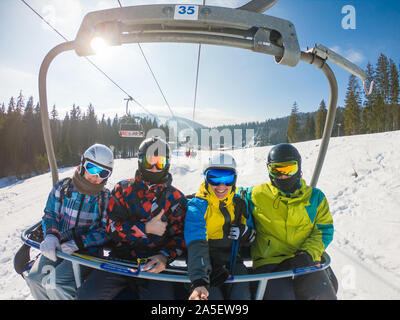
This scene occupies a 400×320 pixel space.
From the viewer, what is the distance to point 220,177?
8.02ft

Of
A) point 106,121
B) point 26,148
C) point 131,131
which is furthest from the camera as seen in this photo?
point 106,121

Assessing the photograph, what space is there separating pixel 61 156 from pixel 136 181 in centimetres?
5672

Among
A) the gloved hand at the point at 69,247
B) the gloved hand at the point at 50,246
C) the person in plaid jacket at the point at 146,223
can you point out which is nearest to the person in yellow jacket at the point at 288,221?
the person in plaid jacket at the point at 146,223

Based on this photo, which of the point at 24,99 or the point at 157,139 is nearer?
the point at 157,139

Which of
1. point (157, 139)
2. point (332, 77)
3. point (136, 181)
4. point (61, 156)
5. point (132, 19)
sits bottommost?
point (61, 156)

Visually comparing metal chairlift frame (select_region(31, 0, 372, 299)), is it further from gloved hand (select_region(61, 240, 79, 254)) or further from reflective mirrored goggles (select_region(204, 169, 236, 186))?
reflective mirrored goggles (select_region(204, 169, 236, 186))

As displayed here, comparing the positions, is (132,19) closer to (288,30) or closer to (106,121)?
(288,30)

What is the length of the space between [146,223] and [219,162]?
1.13 metres

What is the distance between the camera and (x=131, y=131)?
15.1 m

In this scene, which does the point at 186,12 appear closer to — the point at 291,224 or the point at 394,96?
the point at 291,224

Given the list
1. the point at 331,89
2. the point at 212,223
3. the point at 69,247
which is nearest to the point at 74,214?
the point at 69,247

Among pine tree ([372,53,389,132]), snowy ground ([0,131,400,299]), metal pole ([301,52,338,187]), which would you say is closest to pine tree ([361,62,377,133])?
pine tree ([372,53,389,132])

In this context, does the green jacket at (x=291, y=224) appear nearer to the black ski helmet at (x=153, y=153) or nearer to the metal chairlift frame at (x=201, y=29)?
the black ski helmet at (x=153, y=153)
